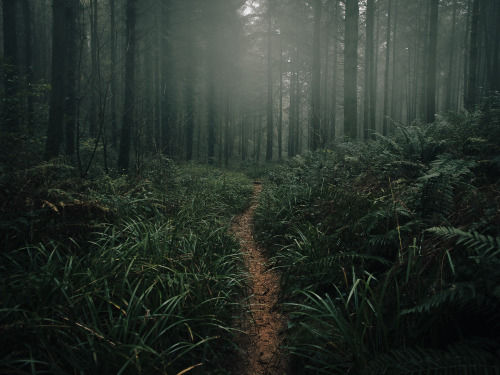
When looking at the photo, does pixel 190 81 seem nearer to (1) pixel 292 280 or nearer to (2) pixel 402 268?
(1) pixel 292 280

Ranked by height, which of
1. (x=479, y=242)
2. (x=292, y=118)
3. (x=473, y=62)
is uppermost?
(x=473, y=62)

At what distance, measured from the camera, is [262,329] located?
2416 mm

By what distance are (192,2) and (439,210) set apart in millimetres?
19968

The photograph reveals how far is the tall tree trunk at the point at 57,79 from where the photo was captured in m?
6.55

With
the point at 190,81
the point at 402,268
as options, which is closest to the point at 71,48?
the point at 190,81

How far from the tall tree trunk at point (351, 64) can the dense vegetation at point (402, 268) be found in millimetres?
3273

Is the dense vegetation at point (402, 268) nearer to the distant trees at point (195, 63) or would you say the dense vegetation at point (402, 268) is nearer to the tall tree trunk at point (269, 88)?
the distant trees at point (195, 63)

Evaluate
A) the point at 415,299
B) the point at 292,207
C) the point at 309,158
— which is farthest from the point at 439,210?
the point at 309,158

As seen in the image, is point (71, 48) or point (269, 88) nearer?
point (71, 48)

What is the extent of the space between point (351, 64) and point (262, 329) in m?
8.48

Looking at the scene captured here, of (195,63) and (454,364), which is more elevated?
(195,63)

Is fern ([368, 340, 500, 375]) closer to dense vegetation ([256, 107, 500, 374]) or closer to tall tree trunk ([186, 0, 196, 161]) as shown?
dense vegetation ([256, 107, 500, 374])

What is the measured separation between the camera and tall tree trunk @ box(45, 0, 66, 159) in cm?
655

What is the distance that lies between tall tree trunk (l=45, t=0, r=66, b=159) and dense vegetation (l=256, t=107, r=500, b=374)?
19.5ft
